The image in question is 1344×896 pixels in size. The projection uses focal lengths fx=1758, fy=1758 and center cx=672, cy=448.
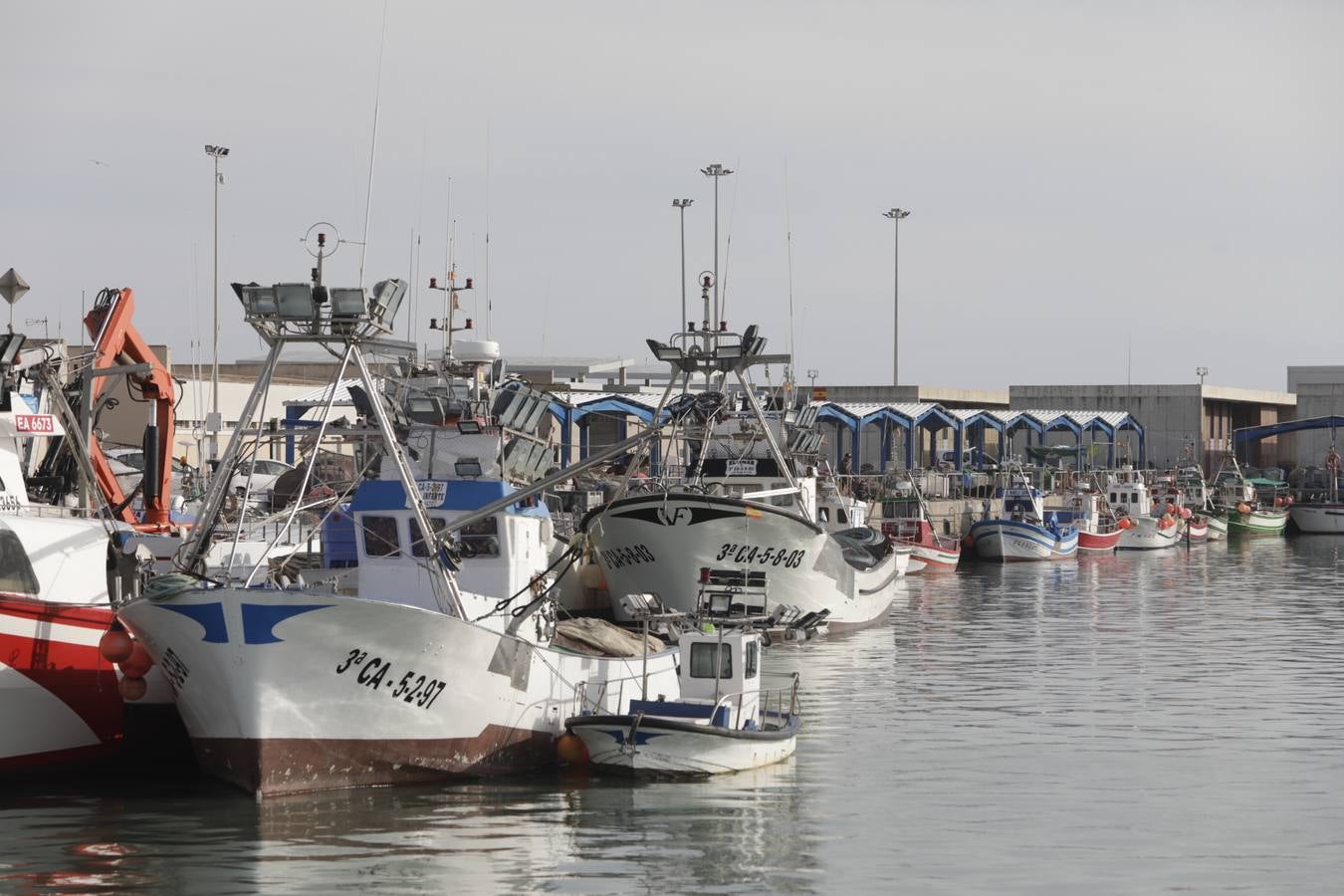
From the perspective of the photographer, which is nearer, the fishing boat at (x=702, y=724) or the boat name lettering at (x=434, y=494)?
the fishing boat at (x=702, y=724)

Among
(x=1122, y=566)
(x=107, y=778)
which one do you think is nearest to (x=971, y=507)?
(x=1122, y=566)

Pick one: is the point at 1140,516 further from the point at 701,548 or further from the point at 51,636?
the point at 51,636

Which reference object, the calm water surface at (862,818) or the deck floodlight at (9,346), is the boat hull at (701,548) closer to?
the calm water surface at (862,818)

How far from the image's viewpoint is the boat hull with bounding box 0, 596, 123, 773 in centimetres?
2297

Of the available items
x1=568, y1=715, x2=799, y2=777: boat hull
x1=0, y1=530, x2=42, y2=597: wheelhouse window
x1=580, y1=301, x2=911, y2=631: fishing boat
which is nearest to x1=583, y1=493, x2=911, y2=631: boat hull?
x1=580, y1=301, x2=911, y2=631: fishing boat

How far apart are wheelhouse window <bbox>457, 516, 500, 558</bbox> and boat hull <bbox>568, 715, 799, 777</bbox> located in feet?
11.4

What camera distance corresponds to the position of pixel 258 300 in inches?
899

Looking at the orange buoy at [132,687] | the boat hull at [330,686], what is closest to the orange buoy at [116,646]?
the orange buoy at [132,687]

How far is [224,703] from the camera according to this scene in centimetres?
2172

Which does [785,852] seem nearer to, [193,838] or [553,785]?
[553,785]

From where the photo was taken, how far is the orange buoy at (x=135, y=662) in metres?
23.7

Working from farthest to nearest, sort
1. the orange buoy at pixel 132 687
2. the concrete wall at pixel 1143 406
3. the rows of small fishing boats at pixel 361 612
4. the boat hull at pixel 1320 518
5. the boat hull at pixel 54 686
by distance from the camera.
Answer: the concrete wall at pixel 1143 406 → the boat hull at pixel 1320 518 → the orange buoy at pixel 132 687 → the boat hull at pixel 54 686 → the rows of small fishing boats at pixel 361 612

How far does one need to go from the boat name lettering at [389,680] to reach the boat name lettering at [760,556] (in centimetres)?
1928

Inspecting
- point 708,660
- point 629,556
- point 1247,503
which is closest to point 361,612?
point 708,660
